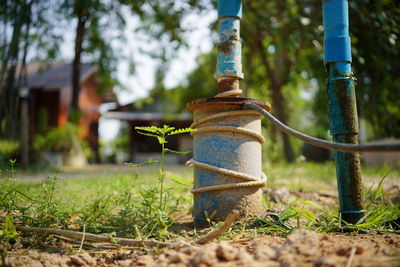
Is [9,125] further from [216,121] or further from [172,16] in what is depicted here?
[216,121]

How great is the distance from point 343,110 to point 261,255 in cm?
103

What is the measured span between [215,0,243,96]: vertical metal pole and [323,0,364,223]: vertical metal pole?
2.02ft

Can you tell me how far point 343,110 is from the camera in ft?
5.96

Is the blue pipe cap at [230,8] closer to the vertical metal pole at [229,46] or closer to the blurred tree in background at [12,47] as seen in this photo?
the vertical metal pole at [229,46]

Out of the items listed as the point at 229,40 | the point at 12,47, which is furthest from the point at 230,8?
the point at 12,47

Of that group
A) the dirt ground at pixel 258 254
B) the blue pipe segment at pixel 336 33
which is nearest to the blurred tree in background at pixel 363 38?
the blue pipe segment at pixel 336 33

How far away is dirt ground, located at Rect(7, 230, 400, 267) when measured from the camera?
1.16 meters

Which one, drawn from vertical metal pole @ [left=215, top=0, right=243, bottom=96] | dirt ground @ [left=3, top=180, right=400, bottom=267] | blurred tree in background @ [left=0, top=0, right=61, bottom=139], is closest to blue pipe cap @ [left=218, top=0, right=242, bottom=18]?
vertical metal pole @ [left=215, top=0, right=243, bottom=96]

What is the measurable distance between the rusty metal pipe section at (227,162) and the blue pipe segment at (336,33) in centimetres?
52

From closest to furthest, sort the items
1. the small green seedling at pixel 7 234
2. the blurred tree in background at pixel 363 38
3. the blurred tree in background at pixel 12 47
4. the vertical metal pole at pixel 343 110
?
1. the small green seedling at pixel 7 234
2. the vertical metal pole at pixel 343 110
3. the blurred tree in background at pixel 363 38
4. the blurred tree in background at pixel 12 47

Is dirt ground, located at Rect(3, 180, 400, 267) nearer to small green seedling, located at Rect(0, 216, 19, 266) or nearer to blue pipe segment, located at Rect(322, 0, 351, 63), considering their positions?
small green seedling, located at Rect(0, 216, 19, 266)

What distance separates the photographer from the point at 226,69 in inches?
88.1

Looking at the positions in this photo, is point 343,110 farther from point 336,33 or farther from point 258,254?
point 258,254

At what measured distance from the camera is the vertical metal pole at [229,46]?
2.23m
